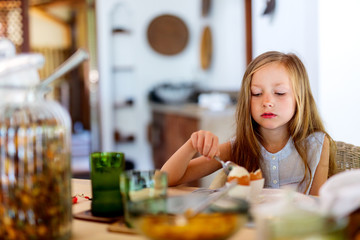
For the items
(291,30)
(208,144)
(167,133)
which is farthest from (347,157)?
(167,133)

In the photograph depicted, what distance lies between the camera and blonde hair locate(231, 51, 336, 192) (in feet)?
4.98

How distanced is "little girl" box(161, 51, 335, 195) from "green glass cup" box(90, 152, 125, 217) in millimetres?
415

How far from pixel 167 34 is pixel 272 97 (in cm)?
447

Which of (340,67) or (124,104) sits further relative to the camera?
(124,104)

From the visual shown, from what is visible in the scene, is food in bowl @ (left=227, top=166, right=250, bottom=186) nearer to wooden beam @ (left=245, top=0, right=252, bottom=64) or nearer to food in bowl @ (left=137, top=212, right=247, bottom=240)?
food in bowl @ (left=137, top=212, right=247, bottom=240)

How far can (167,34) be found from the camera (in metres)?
5.75

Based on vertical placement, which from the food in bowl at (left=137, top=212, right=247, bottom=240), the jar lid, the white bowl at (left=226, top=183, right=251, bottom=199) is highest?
the jar lid

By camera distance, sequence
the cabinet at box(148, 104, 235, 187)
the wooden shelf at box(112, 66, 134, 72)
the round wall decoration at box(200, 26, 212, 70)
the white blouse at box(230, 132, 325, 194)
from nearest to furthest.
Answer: the white blouse at box(230, 132, 325, 194)
the cabinet at box(148, 104, 235, 187)
the round wall decoration at box(200, 26, 212, 70)
the wooden shelf at box(112, 66, 134, 72)

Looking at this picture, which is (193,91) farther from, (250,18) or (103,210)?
(103,210)

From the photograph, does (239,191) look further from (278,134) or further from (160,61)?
(160,61)

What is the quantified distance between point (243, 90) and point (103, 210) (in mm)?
791

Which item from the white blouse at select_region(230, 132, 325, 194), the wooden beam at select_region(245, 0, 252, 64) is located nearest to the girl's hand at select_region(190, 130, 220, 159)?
the white blouse at select_region(230, 132, 325, 194)

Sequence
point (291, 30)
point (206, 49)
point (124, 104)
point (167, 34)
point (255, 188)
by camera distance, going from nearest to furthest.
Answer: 1. point (255, 188)
2. point (291, 30)
3. point (206, 49)
4. point (124, 104)
5. point (167, 34)

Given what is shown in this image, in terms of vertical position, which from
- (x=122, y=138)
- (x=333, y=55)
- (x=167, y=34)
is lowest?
(x=122, y=138)
